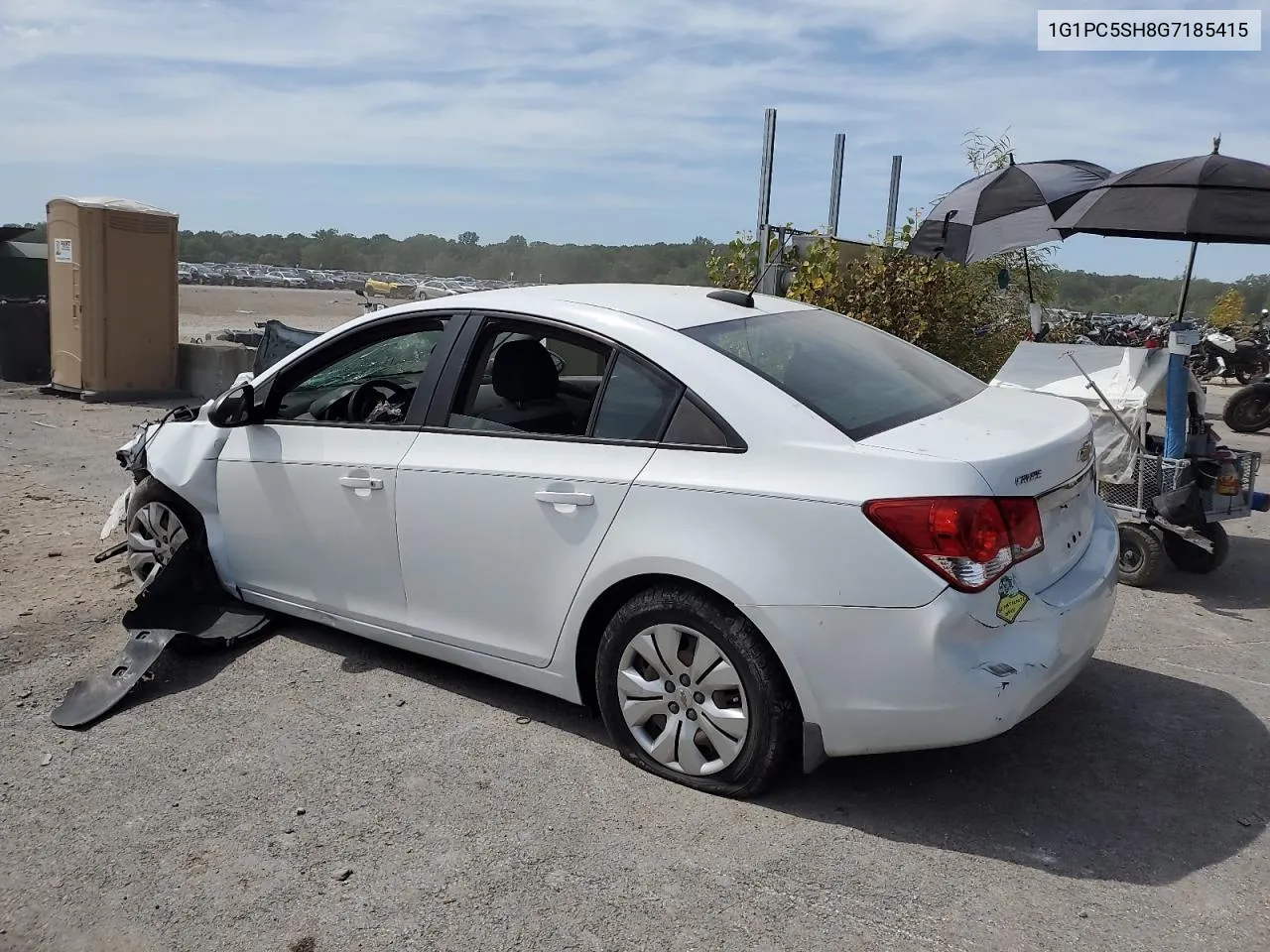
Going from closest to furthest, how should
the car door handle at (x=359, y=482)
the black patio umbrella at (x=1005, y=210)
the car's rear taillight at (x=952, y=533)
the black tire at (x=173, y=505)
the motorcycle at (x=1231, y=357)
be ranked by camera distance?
the car's rear taillight at (x=952, y=533), the car door handle at (x=359, y=482), the black tire at (x=173, y=505), the black patio umbrella at (x=1005, y=210), the motorcycle at (x=1231, y=357)

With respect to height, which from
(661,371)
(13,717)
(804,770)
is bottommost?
(13,717)

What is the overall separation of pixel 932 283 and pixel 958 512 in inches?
234

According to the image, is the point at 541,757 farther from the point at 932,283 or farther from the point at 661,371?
the point at 932,283

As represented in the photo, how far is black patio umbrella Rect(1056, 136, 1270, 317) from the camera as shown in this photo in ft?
18.8

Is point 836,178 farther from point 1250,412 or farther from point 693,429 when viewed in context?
point 693,429

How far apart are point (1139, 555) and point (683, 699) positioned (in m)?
3.59

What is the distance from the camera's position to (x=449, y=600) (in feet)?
13.6

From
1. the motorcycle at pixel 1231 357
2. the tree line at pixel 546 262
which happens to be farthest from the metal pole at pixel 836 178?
the motorcycle at pixel 1231 357

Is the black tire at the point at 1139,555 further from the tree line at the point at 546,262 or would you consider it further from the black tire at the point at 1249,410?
the black tire at the point at 1249,410

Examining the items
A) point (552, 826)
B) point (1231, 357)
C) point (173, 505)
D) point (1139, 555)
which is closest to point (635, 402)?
point (552, 826)

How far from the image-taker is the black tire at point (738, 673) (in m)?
3.36

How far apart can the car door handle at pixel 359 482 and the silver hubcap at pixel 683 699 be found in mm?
1256

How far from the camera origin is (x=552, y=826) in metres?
3.40

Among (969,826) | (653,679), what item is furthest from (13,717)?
(969,826)
